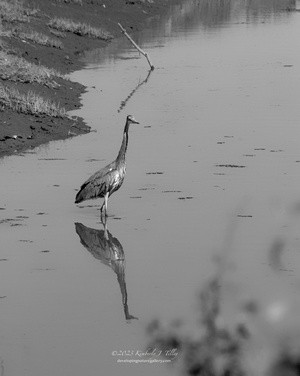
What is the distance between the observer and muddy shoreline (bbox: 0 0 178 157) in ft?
75.1

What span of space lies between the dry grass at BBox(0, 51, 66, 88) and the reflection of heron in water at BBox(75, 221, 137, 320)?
12.6 m

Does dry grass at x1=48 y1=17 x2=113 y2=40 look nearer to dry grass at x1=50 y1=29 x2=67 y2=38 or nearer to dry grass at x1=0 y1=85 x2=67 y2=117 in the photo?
dry grass at x1=50 y1=29 x2=67 y2=38

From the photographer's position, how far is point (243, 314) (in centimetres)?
798

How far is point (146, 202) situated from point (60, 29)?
86.0 feet

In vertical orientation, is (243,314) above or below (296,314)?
above

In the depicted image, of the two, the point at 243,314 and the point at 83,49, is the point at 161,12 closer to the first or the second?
the point at 83,49

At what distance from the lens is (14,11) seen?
4044cm

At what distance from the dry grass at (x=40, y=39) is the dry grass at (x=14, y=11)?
4.32 feet

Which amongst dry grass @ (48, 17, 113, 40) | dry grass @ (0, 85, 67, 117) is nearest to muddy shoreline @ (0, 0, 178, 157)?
dry grass @ (0, 85, 67, 117)

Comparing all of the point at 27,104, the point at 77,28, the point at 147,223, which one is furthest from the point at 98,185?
the point at 77,28

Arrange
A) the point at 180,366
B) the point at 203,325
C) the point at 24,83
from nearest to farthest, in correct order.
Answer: the point at 203,325 → the point at 180,366 → the point at 24,83

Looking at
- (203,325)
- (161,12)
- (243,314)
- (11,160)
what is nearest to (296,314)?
(243,314)

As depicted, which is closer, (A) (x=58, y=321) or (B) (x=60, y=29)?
(A) (x=58, y=321)

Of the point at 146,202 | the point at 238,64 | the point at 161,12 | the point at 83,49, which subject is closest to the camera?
the point at 146,202
